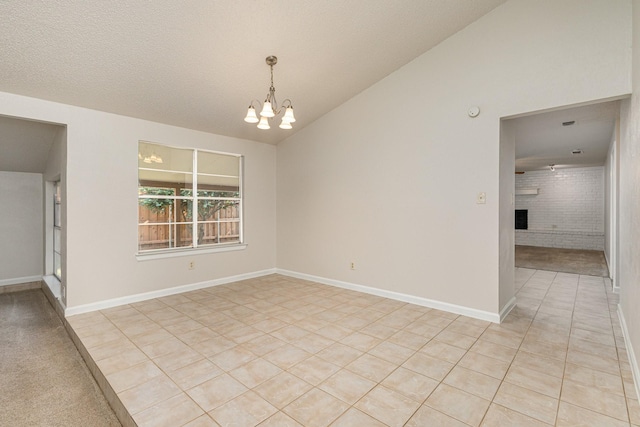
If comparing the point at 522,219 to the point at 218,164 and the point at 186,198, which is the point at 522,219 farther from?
the point at 186,198

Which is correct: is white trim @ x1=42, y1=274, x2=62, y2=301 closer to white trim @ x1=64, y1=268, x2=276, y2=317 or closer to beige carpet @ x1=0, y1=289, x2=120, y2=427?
beige carpet @ x1=0, y1=289, x2=120, y2=427

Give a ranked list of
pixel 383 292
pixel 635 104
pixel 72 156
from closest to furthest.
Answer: pixel 635 104
pixel 72 156
pixel 383 292

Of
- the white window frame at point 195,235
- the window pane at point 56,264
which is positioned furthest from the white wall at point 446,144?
the window pane at point 56,264

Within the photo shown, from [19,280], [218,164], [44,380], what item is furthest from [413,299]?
[19,280]

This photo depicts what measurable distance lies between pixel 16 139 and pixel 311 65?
420cm

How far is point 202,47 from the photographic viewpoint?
3072 mm

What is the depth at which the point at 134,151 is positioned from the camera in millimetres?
4129

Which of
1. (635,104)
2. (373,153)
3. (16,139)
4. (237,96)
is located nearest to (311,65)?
(237,96)

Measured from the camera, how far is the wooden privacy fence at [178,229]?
4367 mm

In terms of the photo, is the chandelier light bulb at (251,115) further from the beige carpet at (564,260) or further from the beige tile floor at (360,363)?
the beige carpet at (564,260)

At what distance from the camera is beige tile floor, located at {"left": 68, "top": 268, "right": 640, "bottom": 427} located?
6.26 feet

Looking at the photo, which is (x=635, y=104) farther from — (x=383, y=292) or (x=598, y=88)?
(x=383, y=292)

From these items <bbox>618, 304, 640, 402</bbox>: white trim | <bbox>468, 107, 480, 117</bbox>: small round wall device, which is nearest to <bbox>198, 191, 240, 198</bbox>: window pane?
<bbox>468, 107, 480, 117</bbox>: small round wall device

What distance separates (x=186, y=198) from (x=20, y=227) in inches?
123
